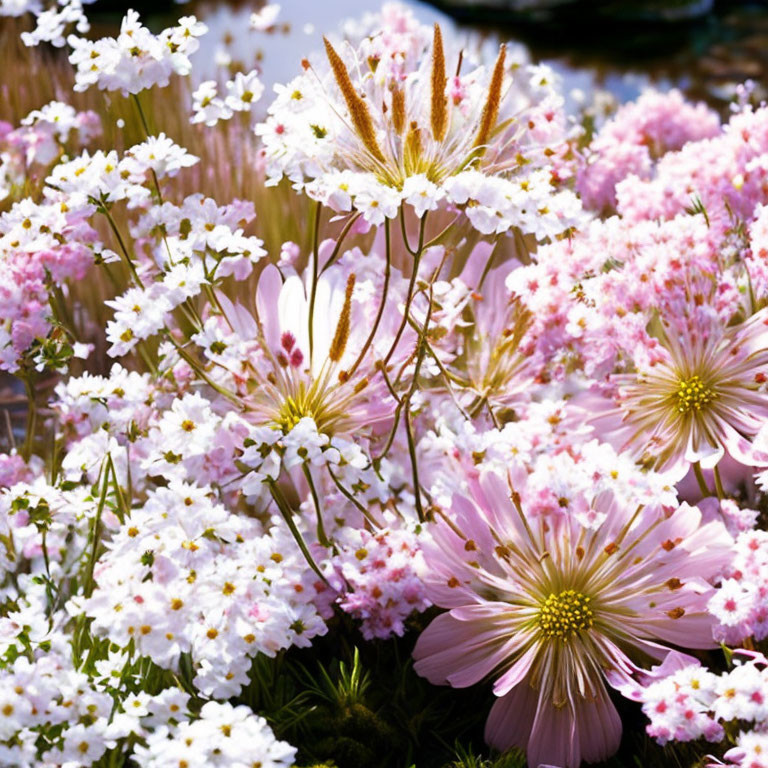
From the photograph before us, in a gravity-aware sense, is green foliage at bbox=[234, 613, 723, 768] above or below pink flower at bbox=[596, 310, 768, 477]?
below

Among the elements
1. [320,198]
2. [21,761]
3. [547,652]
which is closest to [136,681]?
[21,761]

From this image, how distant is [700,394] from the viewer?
6.02ft

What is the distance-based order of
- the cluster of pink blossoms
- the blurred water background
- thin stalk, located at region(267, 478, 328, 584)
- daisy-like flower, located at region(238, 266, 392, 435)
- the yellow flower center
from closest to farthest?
1. the cluster of pink blossoms
2. thin stalk, located at region(267, 478, 328, 584)
3. daisy-like flower, located at region(238, 266, 392, 435)
4. the yellow flower center
5. the blurred water background

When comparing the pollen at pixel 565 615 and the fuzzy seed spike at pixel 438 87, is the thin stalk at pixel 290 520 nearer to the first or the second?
the pollen at pixel 565 615

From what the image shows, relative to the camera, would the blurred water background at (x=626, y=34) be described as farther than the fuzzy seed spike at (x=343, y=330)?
Yes

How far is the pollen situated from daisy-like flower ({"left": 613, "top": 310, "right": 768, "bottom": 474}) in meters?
0.29

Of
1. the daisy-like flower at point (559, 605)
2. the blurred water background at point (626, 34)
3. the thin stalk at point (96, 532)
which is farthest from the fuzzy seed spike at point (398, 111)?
the blurred water background at point (626, 34)

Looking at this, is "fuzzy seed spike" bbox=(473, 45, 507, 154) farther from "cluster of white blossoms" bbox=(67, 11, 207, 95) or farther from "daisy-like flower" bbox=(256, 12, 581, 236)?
"cluster of white blossoms" bbox=(67, 11, 207, 95)

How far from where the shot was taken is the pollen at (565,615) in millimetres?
1623

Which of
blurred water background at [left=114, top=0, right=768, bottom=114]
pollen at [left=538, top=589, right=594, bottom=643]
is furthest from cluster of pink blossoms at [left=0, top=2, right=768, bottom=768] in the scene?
blurred water background at [left=114, top=0, right=768, bottom=114]

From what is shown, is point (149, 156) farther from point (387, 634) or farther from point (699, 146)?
Result: point (699, 146)

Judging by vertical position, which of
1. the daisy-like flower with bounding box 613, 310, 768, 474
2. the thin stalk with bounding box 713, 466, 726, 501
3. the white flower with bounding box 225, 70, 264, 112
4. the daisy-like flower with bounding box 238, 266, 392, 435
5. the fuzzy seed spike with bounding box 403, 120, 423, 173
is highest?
the white flower with bounding box 225, 70, 264, 112

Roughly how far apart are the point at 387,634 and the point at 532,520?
0.89 ft

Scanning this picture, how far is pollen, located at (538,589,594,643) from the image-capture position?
1.62m
